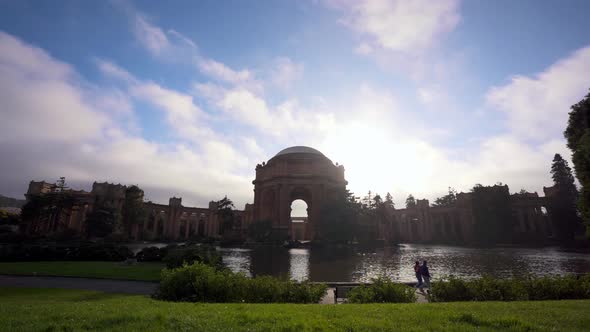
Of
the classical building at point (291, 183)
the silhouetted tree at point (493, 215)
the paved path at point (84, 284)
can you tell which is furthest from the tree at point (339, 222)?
the paved path at point (84, 284)

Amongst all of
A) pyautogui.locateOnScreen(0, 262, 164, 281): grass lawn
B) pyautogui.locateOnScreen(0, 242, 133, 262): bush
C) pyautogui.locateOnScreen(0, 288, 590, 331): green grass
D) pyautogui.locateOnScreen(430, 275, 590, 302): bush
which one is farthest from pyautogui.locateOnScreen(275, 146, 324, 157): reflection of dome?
pyautogui.locateOnScreen(0, 288, 590, 331): green grass

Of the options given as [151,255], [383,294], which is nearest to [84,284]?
[151,255]

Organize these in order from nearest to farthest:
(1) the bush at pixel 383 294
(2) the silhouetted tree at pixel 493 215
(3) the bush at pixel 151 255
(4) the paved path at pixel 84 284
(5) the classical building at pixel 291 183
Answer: (1) the bush at pixel 383 294 → (4) the paved path at pixel 84 284 → (3) the bush at pixel 151 255 → (2) the silhouetted tree at pixel 493 215 → (5) the classical building at pixel 291 183

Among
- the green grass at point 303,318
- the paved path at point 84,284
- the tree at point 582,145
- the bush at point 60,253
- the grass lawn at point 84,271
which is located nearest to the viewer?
the green grass at point 303,318

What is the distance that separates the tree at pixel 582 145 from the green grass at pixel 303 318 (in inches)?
580

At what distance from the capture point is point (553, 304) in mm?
8219

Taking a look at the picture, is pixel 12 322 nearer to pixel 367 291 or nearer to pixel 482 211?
pixel 367 291

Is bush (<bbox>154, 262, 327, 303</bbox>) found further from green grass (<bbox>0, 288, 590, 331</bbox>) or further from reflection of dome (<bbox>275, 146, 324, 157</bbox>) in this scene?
reflection of dome (<bbox>275, 146, 324, 157</bbox>)

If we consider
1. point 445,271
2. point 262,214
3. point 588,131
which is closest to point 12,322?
point 445,271

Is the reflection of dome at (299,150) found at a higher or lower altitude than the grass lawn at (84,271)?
higher

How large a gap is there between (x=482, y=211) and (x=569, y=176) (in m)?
20.9

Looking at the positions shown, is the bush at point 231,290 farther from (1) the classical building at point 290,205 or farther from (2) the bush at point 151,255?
(1) the classical building at point 290,205

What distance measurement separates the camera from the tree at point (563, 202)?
53969 millimetres

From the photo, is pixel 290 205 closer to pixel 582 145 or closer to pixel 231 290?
pixel 582 145
